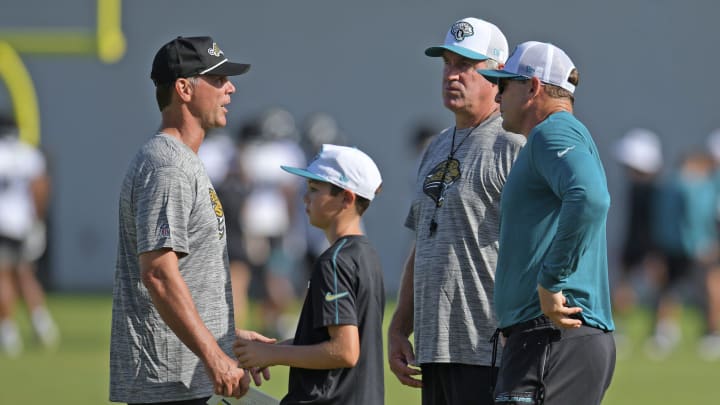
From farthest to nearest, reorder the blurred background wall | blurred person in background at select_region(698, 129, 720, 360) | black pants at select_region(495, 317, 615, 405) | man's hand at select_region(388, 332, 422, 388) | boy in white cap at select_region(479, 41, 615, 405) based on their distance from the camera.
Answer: the blurred background wall, blurred person in background at select_region(698, 129, 720, 360), man's hand at select_region(388, 332, 422, 388), black pants at select_region(495, 317, 615, 405), boy in white cap at select_region(479, 41, 615, 405)

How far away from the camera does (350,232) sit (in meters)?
5.12

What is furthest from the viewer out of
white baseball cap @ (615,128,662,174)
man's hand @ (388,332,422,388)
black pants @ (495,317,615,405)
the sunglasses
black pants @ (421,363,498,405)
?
white baseball cap @ (615,128,662,174)

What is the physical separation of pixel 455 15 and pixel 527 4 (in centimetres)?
116

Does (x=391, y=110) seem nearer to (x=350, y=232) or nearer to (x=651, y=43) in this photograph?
(x=651, y=43)

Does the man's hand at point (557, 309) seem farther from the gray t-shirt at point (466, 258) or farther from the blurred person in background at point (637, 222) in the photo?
the blurred person in background at point (637, 222)

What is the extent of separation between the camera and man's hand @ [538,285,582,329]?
14.5 feet

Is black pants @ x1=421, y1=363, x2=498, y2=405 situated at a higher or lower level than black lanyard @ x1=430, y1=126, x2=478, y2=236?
lower

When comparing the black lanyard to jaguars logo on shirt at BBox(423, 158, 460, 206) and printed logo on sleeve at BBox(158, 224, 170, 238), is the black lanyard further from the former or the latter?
printed logo on sleeve at BBox(158, 224, 170, 238)

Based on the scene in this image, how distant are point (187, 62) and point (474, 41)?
4.13 feet

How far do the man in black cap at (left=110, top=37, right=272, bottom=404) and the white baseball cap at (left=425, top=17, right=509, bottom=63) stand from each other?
104 cm

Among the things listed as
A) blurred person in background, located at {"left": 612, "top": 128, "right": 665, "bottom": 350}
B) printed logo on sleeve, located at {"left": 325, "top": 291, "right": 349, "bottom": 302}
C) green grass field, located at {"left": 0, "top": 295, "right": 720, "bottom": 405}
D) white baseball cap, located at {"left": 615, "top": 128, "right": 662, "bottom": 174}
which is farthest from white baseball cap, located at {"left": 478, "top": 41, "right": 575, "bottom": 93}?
white baseball cap, located at {"left": 615, "top": 128, "right": 662, "bottom": 174}

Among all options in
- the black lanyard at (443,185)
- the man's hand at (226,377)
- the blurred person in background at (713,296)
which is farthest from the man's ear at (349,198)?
the blurred person in background at (713,296)

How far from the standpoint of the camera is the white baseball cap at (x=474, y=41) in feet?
17.7

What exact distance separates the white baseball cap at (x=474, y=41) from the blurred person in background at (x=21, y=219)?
865 cm
